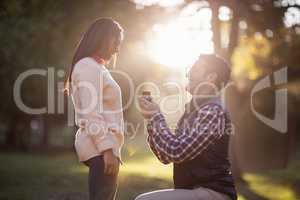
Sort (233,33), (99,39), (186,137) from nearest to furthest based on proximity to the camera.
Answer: (186,137)
(99,39)
(233,33)

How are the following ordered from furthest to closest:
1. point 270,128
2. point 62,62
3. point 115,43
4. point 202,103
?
1. point 270,128
2. point 62,62
3. point 115,43
4. point 202,103

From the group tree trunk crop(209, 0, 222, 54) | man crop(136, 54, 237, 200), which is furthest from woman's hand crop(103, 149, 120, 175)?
tree trunk crop(209, 0, 222, 54)

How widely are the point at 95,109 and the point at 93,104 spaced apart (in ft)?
0.13

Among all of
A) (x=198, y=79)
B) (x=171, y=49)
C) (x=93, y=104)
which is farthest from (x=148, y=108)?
(x=171, y=49)

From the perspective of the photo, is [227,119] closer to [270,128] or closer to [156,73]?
[270,128]

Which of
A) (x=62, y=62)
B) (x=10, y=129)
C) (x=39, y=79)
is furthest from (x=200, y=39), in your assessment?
(x=10, y=129)

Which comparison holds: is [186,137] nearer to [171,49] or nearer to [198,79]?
[198,79]

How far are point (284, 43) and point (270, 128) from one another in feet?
29.5

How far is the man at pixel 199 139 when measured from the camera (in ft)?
10.7

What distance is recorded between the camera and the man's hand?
10.7ft

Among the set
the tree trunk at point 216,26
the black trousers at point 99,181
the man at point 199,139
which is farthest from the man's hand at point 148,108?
the tree trunk at point 216,26

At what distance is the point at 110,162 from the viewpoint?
3.99 meters

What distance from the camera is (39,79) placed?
24.3 meters

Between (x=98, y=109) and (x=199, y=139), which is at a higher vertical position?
(x=98, y=109)
